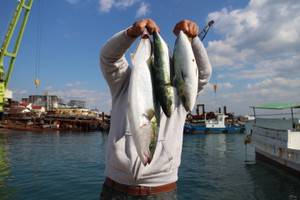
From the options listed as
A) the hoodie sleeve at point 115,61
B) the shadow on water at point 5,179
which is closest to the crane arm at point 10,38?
the shadow on water at point 5,179

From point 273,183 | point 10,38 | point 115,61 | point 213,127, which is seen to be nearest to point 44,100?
point 10,38

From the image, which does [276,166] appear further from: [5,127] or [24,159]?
[5,127]

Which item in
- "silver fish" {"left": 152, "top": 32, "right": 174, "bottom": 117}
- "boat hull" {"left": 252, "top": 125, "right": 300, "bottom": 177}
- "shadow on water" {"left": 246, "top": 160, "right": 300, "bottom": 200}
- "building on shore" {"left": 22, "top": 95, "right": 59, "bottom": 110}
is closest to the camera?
"silver fish" {"left": 152, "top": 32, "right": 174, "bottom": 117}

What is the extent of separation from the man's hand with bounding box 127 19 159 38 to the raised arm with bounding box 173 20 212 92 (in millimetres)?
309

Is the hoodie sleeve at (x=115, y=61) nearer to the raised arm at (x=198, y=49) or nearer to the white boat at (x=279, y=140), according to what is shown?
the raised arm at (x=198, y=49)

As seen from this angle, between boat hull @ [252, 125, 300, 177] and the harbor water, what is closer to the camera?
the harbor water

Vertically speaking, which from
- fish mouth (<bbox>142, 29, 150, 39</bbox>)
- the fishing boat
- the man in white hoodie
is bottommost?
the fishing boat

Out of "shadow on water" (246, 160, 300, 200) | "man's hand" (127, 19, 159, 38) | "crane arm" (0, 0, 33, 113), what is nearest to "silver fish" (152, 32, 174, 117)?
"man's hand" (127, 19, 159, 38)

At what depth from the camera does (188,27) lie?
269cm

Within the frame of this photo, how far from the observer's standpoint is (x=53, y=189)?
10445 millimetres

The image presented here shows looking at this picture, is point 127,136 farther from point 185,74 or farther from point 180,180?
point 180,180

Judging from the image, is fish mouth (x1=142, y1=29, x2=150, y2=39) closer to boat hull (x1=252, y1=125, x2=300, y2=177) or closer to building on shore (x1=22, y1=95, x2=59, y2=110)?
boat hull (x1=252, y1=125, x2=300, y2=177)

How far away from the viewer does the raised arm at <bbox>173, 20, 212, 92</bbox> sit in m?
2.70

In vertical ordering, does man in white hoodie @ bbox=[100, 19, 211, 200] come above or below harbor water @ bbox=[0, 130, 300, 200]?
above
